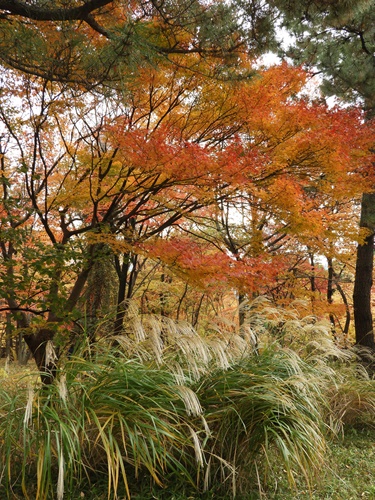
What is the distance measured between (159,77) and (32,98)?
1747 mm

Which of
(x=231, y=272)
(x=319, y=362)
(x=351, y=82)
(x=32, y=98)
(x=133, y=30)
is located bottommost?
(x=319, y=362)

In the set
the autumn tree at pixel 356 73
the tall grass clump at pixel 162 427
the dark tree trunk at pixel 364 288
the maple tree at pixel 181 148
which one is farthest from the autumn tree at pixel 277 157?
the tall grass clump at pixel 162 427

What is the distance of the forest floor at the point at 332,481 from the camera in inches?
98.9

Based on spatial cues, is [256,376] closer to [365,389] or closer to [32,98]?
[365,389]

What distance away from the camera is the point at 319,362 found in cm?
421

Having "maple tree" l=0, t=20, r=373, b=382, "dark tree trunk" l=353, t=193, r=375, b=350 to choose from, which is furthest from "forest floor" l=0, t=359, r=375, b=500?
"dark tree trunk" l=353, t=193, r=375, b=350

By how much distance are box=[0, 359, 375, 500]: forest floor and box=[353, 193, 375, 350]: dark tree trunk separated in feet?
11.9

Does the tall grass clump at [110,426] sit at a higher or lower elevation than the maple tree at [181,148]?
lower

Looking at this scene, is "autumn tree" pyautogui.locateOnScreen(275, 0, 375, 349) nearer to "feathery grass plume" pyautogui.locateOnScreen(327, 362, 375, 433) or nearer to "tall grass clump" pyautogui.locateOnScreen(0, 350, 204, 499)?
"feathery grass plume" pyautogui.locateOnScreen(327, 362, 375, 433)

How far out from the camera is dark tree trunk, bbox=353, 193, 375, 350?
764cm

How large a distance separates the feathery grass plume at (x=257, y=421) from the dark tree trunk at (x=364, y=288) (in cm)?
536

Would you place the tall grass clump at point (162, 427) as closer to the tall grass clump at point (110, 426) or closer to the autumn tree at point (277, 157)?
the tall grass clump at point (110, 426)

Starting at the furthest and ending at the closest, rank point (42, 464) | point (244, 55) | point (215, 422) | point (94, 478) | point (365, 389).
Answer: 1. point (365, 389)
2. point (244, 55)
3. point (215, 422)
4. point (94, 478)
5. point (42, 464)

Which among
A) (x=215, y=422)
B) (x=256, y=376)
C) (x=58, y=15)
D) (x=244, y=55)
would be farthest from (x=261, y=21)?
(x=215, y=422)
